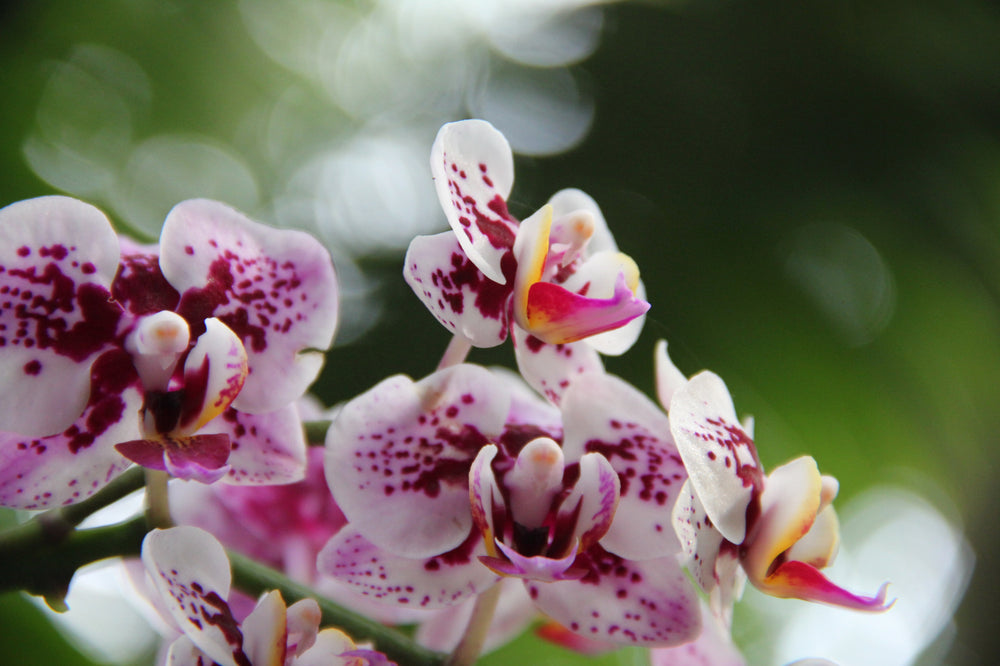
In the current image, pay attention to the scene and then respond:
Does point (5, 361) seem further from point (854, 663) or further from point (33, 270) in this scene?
point (854, 663)

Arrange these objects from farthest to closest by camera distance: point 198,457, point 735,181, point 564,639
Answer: point 735,181, point 564,639, point 198,457

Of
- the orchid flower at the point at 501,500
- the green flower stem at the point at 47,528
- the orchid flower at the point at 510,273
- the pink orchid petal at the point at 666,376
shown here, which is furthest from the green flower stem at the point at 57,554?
the pink orchid petal at the point at 666,376

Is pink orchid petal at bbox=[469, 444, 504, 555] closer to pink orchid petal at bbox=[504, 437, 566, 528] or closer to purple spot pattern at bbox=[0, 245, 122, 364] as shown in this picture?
pink orchid petal at bbox=[504, 437, 566, 528]

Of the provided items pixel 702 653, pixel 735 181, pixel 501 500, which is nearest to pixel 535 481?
pixel 501 500

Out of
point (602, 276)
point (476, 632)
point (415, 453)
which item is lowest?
point (476, 632)

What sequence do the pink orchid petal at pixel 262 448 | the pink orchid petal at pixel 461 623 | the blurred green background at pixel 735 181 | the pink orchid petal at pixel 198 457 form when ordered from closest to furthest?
the pink orchid petal at pixel 198 457
the pink orchid petal at pixel 262 448
the pink orchid petal at pixel 461 623
the blurred green background at pixel 735 181

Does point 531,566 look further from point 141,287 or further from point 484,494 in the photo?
point 141,287

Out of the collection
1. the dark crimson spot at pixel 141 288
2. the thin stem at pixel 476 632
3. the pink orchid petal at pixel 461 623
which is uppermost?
the dark crimson spot at pixel 141 288

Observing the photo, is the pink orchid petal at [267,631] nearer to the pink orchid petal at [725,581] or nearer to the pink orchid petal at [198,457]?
the pink orchid petal at [198,457]
